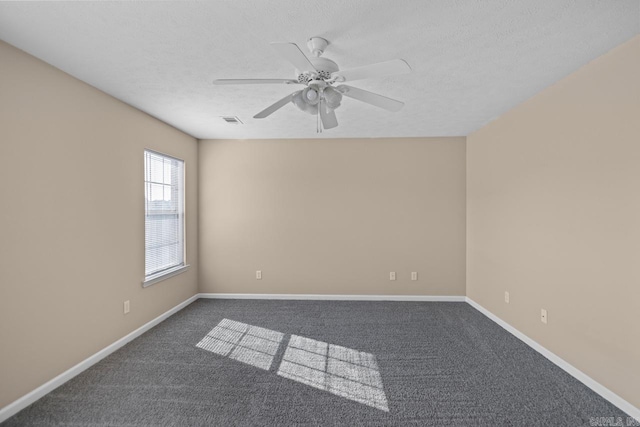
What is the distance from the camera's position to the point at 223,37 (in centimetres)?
190

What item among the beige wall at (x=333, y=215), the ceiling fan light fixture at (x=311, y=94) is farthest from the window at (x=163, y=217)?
the ceiling fan light fixture at (x=311, y=94)

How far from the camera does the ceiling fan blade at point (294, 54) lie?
1447 mm

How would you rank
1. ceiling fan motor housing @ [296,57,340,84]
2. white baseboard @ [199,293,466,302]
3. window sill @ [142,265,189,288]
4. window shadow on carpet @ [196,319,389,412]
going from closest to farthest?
ceiling fan motor housing @ [296,57,340,84] < window shadow on carpet @ [196,319,389,412] < window sill @ [142,265,189,288] < white baseboard @ [199,293,466,302]

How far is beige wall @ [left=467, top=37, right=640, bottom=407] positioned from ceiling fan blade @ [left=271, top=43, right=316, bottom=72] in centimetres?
208

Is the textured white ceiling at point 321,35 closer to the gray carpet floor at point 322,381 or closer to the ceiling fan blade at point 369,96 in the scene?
the ceiling fan blade at point 369,96

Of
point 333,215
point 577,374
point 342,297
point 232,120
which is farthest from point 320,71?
point 342,297

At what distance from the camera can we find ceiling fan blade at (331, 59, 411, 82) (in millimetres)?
1581

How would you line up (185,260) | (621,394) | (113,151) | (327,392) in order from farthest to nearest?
(185,260) → (113,151) → (327,392) → (621,394)

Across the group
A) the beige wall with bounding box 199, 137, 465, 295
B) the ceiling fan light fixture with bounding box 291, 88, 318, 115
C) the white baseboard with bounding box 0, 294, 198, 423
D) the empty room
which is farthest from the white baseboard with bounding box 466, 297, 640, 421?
the white baseboard with bounding box 0, 294, 198, 423

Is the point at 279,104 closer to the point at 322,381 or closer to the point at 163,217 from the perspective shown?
the point at 322,381

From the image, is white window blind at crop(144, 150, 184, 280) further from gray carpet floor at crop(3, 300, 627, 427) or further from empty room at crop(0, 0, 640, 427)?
gray carpet floor at crop(3, 300, 627, 427)

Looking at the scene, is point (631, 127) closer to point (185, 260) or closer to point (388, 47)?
point (388, 47)

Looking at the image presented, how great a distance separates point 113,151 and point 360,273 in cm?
337

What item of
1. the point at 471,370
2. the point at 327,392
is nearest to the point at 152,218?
the point at 327,392
